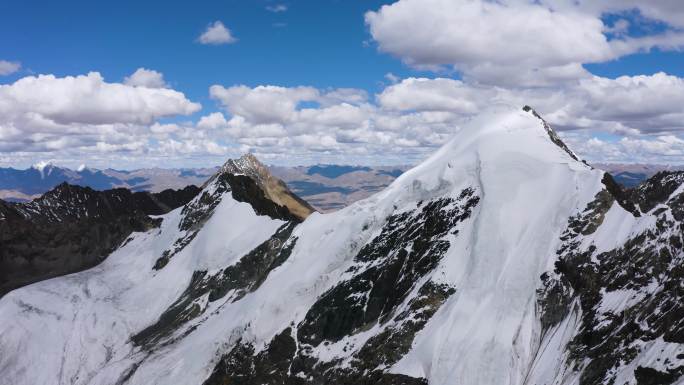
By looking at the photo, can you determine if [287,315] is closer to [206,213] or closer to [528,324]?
[528,324]

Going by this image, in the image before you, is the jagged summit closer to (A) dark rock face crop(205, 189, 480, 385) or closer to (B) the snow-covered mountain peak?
(B) the snow-covered mountain peak

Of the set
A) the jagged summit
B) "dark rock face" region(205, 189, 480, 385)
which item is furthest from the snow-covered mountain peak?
"dark rock face" region(205, 189, 480, 385)

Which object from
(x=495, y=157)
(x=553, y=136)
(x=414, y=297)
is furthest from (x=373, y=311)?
(x=553, y=136)

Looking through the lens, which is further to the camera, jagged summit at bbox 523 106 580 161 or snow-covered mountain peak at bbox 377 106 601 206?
jagged summit at bbox 523 106 580 161

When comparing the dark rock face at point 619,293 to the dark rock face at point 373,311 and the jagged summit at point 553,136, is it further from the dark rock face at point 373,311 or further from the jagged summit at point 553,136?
the jagged summit at point 553,136

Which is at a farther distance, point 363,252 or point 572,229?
point 363,252

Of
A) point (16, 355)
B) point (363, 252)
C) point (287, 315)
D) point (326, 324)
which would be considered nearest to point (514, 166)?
point (363, 252)
